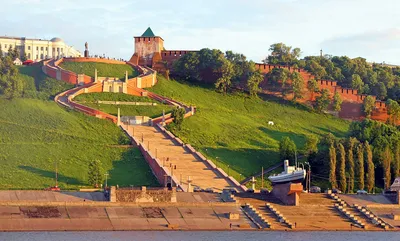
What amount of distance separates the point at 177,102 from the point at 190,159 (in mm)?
24164

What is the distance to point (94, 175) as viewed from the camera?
7569cm

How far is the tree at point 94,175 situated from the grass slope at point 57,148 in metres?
1.13

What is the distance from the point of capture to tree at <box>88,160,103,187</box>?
75500 millimetres

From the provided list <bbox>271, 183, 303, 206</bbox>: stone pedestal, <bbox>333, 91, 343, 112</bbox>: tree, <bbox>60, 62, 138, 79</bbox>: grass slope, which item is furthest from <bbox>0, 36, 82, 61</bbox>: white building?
<bbox>271, 183, 303, 206</bbox>: stone pedestal

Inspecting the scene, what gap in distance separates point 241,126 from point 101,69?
82.8 ft

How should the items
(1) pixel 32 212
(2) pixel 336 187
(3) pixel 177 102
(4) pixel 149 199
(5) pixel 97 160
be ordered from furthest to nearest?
(3) pixel 177 102
(2) pixel 336 187
(5) pixel 97 160
(4) pixel 149 199
(1) pixel 32 212

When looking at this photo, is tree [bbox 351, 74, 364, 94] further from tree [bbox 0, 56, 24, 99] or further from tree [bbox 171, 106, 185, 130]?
tree [bbox 0, 56, 24, 99]

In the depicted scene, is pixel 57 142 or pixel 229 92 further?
pixel 229 92

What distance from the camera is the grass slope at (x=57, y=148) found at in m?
77.4

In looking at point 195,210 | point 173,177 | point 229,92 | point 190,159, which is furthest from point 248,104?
point 195,210

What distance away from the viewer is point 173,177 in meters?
78.8

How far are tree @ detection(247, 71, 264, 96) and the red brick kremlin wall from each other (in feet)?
9.92

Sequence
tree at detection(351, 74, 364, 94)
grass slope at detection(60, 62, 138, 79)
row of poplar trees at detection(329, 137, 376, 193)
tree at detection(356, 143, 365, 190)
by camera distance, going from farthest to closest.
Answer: tree at detection(351, 74, 364, 94) < grass slope at detection(60, 62, 138, 79) < tree at detection(356, 143, 365, 190) < row of poplar trees at detection(329, 137, 376, 193)

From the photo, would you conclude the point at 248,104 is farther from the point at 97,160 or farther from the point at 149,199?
the point at 149,199
